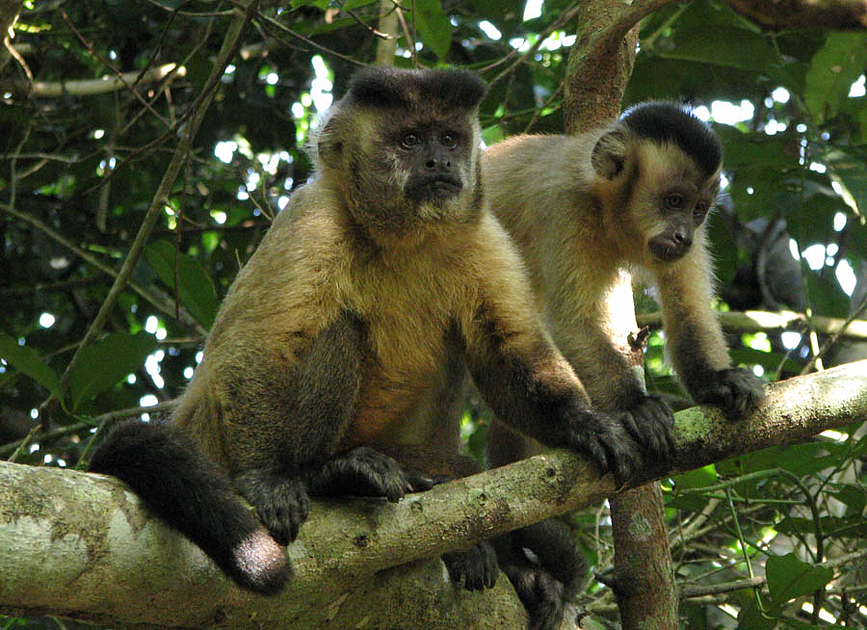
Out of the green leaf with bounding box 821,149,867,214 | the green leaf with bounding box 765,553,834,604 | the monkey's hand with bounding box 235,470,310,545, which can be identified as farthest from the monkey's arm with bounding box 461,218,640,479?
the green leaf with bounding box 821,149,867,214

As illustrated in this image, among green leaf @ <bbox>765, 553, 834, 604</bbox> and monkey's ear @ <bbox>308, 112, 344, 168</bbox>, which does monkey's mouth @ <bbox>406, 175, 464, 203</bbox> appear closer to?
monkey's ear @ <bbox>308, 112, 344, 168</bbox>

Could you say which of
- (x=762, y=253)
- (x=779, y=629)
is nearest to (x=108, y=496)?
(x=779, y=629)

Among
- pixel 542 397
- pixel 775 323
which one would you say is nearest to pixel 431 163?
pixel 542 397

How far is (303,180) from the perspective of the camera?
22.8ft

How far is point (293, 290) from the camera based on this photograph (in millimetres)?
3949

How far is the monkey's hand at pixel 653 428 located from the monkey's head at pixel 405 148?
1.14 m

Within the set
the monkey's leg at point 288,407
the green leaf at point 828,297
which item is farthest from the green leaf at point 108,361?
the green leaf at point 828,297

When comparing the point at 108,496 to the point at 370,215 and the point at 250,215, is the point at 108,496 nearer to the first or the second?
the point at 370,215

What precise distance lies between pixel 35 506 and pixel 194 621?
2.33 ft

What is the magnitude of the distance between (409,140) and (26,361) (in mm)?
1985

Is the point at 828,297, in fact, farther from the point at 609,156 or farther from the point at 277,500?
the point at 277,500

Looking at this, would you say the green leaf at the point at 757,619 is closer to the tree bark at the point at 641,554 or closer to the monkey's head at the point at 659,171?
the tree bark at the point at 641,554

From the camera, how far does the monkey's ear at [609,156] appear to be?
5.29m

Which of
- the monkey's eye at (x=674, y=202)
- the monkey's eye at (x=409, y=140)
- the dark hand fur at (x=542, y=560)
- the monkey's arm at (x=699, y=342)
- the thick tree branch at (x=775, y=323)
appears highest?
the monkey's eye at (x=409, y=140)
